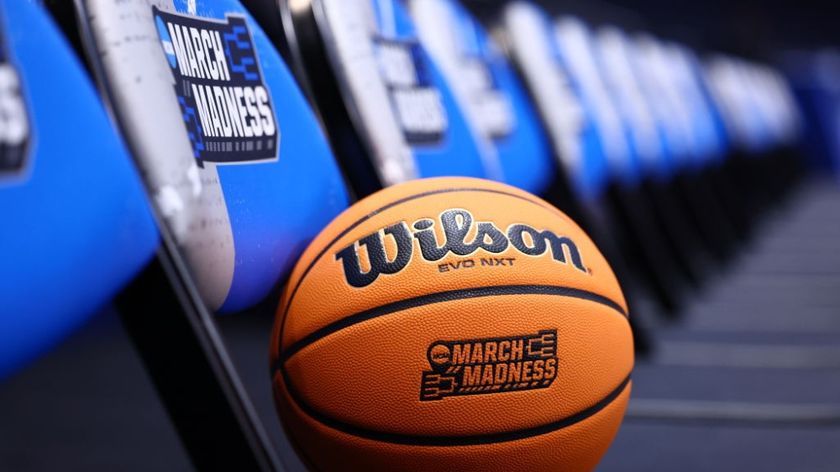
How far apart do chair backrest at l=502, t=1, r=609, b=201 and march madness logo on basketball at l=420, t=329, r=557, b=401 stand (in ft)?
4.64

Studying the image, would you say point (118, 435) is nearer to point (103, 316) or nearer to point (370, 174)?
point (370, 174)

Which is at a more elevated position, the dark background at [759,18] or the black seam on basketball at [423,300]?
the black seam on basketball at [423,300]

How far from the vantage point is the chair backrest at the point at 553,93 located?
245 centimetres

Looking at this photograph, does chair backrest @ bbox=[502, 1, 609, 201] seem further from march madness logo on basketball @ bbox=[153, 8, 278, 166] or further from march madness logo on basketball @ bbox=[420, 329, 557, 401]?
march madness logo on basketball @ bbox=[420, 329, 557, 401]

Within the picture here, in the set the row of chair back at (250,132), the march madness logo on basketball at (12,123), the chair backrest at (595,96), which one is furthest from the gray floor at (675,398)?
the march madness logo on basketball at (12,123)

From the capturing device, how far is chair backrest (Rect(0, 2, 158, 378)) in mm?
701

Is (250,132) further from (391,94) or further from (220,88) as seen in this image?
(391,94)

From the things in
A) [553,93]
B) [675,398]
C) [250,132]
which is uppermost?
[250,132]

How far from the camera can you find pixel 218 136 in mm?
1122

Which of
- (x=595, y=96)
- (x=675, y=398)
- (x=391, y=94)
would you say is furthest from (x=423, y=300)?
(x=595, y=96)

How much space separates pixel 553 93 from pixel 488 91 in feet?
1.11

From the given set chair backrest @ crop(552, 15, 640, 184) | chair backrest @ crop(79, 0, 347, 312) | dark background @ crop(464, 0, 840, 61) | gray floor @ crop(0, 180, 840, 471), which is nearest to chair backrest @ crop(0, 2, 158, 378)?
chair backrest @ crop(79, 0, 347, 312)

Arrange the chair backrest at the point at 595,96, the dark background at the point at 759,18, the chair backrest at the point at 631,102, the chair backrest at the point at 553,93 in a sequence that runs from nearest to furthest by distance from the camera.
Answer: the chair backrest at the point at 553,93 → the chair backrest at the point at 595,96 → the chair backrest at the point at 631,102 → the dark background at the point at 759,18

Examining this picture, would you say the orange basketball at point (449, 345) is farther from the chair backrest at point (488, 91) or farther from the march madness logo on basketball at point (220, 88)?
the chair backrest at point (488, 91)
